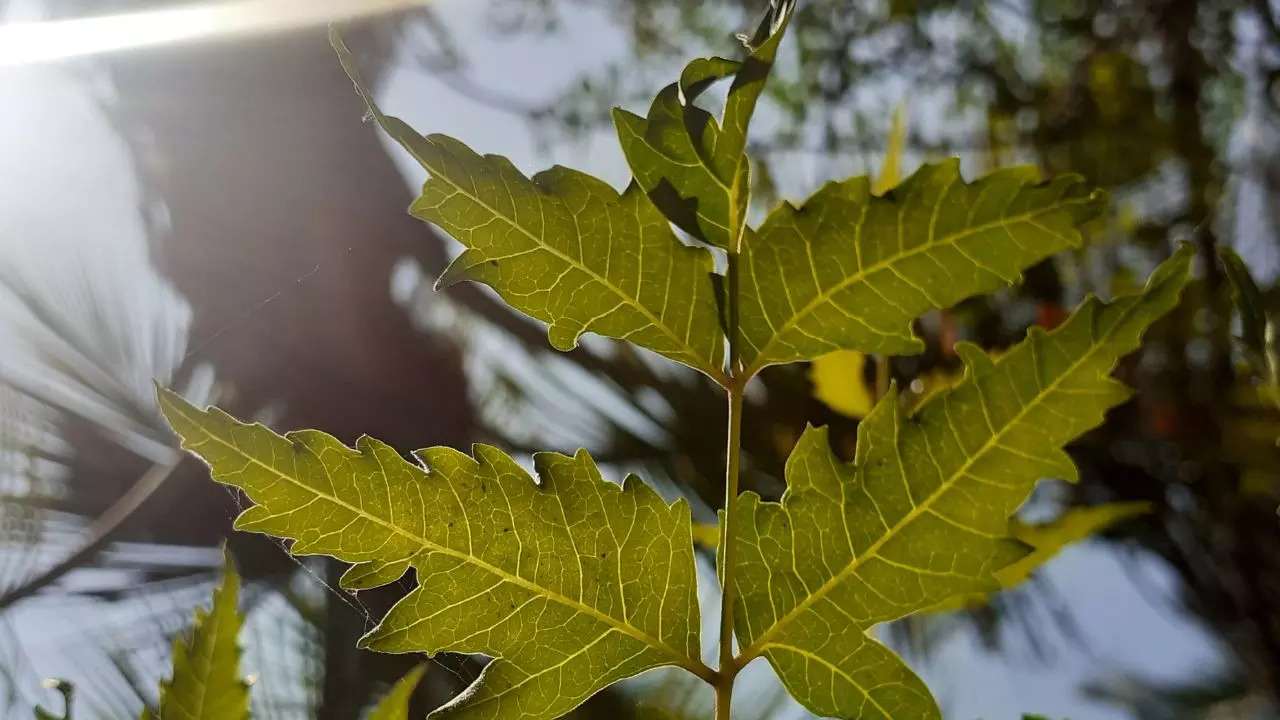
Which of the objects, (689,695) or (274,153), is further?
(274,153)

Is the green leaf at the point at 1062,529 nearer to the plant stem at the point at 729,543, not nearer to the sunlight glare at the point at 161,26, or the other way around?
the plant stem at the point at 729,543

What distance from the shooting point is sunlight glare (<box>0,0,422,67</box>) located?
63cm

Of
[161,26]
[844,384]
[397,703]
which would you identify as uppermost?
[161,26]

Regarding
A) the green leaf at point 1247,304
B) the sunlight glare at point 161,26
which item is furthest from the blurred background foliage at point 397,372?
the green leaf at point 1247,304

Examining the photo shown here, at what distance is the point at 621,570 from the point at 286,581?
0.47 m

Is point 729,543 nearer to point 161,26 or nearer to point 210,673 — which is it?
point 210,673

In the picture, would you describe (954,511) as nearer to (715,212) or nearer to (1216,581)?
(715,212)

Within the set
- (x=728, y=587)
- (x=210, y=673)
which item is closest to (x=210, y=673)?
(x=210, y=673)

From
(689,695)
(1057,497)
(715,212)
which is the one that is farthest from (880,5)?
(715,212)

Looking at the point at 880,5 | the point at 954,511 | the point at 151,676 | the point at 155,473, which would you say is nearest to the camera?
the point at 954,511

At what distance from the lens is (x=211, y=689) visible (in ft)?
0.57

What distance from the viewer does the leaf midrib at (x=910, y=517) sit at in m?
0.13

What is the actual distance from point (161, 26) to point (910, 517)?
→ 75 cm

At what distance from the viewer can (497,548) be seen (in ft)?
0.45
